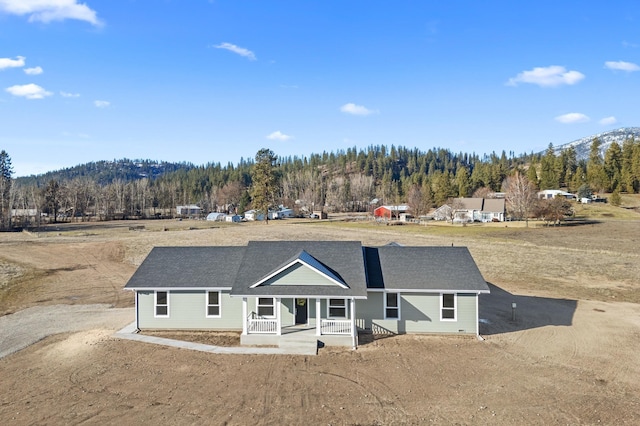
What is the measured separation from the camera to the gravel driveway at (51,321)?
70.2 feet

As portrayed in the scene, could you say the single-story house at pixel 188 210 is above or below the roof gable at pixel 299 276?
above

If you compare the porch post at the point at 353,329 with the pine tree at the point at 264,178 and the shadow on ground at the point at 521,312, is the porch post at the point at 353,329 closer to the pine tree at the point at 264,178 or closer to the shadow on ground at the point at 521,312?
the shadow on ground at the point at 521,312

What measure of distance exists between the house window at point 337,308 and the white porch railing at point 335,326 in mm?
700

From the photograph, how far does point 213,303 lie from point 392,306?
385 inches

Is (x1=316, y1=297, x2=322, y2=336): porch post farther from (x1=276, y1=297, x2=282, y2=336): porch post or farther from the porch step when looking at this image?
(x1=276, y1=297, x2=282, y2=336): porch post

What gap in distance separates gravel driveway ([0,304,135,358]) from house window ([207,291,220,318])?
5.29m

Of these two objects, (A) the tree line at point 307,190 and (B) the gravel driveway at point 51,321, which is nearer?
(B) the gravel driveway at point 51,321

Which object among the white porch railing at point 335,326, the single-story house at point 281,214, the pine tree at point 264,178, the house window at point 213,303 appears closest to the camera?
the white porch railing at point 335,326

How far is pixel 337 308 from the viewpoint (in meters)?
21.5

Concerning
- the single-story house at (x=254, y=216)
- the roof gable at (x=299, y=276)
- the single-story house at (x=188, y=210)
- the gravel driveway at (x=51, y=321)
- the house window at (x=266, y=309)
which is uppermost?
the single-story house at (x=188, y=210)

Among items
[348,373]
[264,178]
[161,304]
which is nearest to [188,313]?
[161,304]

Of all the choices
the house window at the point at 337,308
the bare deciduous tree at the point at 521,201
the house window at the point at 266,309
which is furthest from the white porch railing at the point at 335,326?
the bare deciduous tree at the point at 521,201

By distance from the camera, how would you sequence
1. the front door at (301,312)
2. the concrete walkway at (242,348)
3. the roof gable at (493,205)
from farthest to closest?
the roof gable at (493,205), the front door at (301,312), the concrete walkway at (242,348)

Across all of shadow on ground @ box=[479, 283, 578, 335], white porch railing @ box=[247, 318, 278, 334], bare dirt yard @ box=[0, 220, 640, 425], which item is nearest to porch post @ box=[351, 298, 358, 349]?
bare dirt yard @ box=[0, 220, 640, 425]
